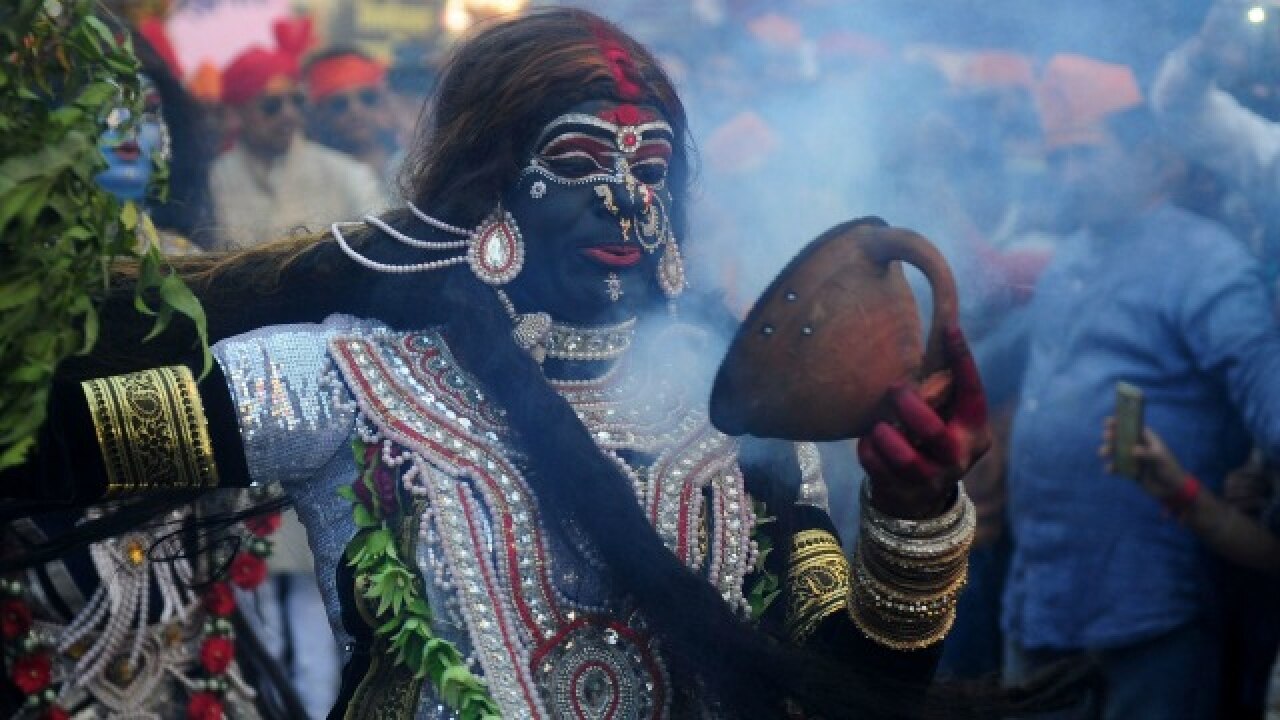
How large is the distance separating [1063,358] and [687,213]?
1.41 meters

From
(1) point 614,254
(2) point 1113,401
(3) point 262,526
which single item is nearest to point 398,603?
(1) point 614,254

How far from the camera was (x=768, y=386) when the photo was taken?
259 cm

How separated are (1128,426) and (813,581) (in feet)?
3.78

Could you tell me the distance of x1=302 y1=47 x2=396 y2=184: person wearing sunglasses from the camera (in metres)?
7.34

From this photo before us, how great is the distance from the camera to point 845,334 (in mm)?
2527

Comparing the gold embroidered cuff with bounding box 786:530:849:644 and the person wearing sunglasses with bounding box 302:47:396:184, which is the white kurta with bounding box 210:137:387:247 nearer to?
the person wearing sunglasses with bounding box 302:47:396:184

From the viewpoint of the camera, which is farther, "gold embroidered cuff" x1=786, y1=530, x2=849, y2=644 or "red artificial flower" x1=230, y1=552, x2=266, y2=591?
"red artificial flower" x1=230, y1=552, x2=266, y2=591

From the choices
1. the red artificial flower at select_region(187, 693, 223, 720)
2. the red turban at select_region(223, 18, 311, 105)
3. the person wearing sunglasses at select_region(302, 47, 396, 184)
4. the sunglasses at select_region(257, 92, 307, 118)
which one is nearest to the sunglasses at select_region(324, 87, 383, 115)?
the person wearing sunglasses at select_region(302, 47, 396, 184)

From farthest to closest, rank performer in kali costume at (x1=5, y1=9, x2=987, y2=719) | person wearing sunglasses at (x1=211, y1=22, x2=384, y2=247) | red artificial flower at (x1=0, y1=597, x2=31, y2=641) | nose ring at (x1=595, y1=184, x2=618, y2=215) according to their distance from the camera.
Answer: person wearing sunglasses at (x1=211, y1=22, x2=384, y2=247) < red artificial flower at (x1=0, y1=597, x2=31, y2=641) < nose ring at (x1=595, y1=184, x2=618, y2=215) < performer in kali costume at (x1=5, y1=9, x2=987, y2=719)

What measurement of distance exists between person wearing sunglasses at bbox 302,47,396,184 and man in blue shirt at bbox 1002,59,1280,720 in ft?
12.0

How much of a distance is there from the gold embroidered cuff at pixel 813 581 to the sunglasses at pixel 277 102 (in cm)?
489

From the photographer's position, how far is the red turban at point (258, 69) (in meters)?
7.46

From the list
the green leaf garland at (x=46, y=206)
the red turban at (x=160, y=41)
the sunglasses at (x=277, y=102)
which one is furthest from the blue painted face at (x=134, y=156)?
the green leaf garland at (x=46, y=206)

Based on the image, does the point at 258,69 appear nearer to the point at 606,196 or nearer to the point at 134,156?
the point at 134,156
